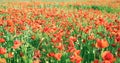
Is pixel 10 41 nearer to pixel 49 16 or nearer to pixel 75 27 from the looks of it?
pixel 75 27

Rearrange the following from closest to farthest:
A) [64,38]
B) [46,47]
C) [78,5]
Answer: [46,47], [64,38], [78,5]

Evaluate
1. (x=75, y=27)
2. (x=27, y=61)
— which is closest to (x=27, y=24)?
(x=75, y=27)

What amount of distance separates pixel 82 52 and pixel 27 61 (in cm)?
115

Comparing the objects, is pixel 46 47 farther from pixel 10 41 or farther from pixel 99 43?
pixel 99 43

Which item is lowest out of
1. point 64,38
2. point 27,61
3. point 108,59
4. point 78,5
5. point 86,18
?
point 78,5

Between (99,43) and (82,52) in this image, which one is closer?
(99,43)

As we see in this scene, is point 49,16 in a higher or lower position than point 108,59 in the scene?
lower

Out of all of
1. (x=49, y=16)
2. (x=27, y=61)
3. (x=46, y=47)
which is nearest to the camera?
(x=27, y=61)

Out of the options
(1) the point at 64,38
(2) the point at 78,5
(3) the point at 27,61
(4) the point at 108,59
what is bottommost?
(2) the point at 78,5

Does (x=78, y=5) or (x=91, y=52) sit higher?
(x=91, y=52)

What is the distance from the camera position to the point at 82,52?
463 cm

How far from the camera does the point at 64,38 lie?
17.9 feet

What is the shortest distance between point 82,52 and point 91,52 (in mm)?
155

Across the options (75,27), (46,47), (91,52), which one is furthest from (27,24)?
(91,52)
